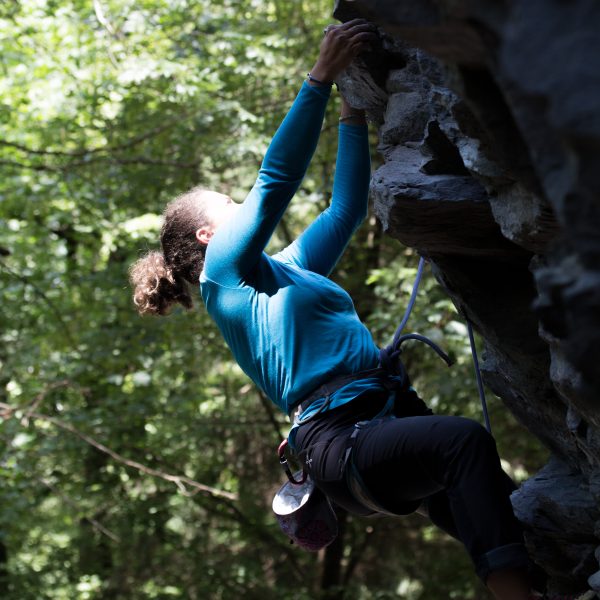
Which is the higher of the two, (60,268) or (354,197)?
(354,197)

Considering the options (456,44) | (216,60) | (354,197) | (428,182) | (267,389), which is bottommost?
(216,60)

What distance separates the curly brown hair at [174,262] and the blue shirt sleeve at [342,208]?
424mm

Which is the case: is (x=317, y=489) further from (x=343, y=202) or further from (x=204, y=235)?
(x=343, y=202)

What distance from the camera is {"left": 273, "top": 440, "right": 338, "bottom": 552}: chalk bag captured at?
3.18m

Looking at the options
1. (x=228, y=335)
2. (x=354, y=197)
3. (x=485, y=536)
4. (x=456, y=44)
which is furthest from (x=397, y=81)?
(x=485, y=536)

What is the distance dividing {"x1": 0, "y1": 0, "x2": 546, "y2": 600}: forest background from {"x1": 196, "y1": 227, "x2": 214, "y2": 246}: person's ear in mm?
3891

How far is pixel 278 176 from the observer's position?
2.76 meters

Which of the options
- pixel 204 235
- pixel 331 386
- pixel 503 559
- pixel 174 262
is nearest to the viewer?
pixel 503 559

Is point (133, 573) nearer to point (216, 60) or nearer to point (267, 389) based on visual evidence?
point (216, 60)

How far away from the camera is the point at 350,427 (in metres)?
2.82

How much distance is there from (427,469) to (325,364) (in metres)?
0.56

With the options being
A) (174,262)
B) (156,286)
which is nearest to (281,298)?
(174,262)

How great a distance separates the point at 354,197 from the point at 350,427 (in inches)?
42.0

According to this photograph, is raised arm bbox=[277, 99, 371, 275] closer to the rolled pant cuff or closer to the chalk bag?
the chalk bag
